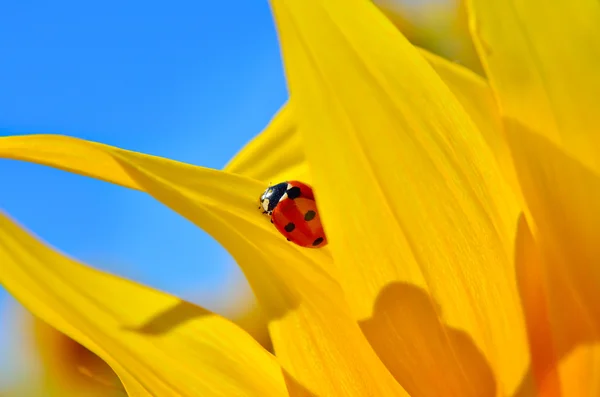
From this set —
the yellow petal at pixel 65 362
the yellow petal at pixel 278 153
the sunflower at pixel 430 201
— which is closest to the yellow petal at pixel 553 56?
the sunflower at pixel 430 201

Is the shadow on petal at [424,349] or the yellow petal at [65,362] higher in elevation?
the yellow petal at [65,362]

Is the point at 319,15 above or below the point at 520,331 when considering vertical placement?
above

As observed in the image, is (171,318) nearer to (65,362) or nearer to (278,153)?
(278,153)

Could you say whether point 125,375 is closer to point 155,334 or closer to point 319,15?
point 155,334

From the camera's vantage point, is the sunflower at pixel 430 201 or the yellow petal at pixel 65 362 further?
the yellow petal at pixel 65 362

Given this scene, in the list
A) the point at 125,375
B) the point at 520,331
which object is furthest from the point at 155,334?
the point at 520,331

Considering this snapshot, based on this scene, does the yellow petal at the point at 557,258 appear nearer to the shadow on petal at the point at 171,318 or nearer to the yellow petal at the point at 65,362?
the shadow on petal at the point at 171,318

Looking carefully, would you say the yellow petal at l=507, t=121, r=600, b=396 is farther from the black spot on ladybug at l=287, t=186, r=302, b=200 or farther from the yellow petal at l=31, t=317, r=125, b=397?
the yellow petal at l=31, t=317, r=125, b=397
